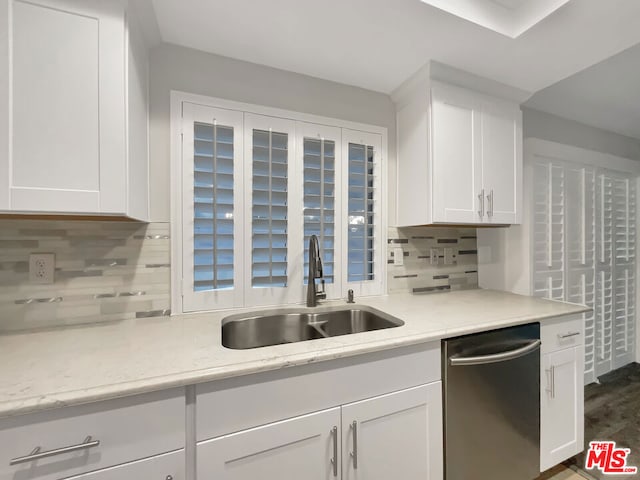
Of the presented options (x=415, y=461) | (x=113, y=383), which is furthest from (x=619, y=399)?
(x=113, y=383)

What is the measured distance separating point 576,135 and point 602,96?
0.48 meters

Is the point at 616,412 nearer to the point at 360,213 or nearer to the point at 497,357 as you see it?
the point at 497,357

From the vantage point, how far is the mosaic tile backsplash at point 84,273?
1090mm

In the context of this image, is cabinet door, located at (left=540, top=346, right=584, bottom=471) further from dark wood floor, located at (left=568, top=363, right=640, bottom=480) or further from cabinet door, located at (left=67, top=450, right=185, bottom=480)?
cabinet door, located at (left=67, top=450, right=185, bottom=480)

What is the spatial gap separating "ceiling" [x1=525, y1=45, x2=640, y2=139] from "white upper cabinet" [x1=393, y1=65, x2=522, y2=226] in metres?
0.53

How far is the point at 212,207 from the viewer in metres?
1.37

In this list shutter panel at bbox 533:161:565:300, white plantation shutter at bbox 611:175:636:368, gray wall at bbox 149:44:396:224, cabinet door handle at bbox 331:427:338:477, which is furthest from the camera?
white plantation shutter at bbox 611:175:636:368

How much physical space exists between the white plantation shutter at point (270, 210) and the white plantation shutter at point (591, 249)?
1837 millimetres

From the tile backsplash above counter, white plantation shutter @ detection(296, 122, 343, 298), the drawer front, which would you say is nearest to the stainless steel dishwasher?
the drawer front

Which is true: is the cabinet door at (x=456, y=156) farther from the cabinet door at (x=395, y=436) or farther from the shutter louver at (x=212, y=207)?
the shutter louver at (x=212, y=207)

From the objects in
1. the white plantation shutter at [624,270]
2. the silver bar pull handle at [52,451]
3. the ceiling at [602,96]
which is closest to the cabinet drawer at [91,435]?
the silver bar pull handle at [52,451]

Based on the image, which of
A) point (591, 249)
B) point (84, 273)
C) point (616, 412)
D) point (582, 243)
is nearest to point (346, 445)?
point (84, 273)

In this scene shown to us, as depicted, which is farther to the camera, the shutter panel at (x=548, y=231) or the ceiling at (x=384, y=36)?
the shutter panel at (x=548, y=231)

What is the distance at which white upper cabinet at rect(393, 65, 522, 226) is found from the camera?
1509 millimetres
